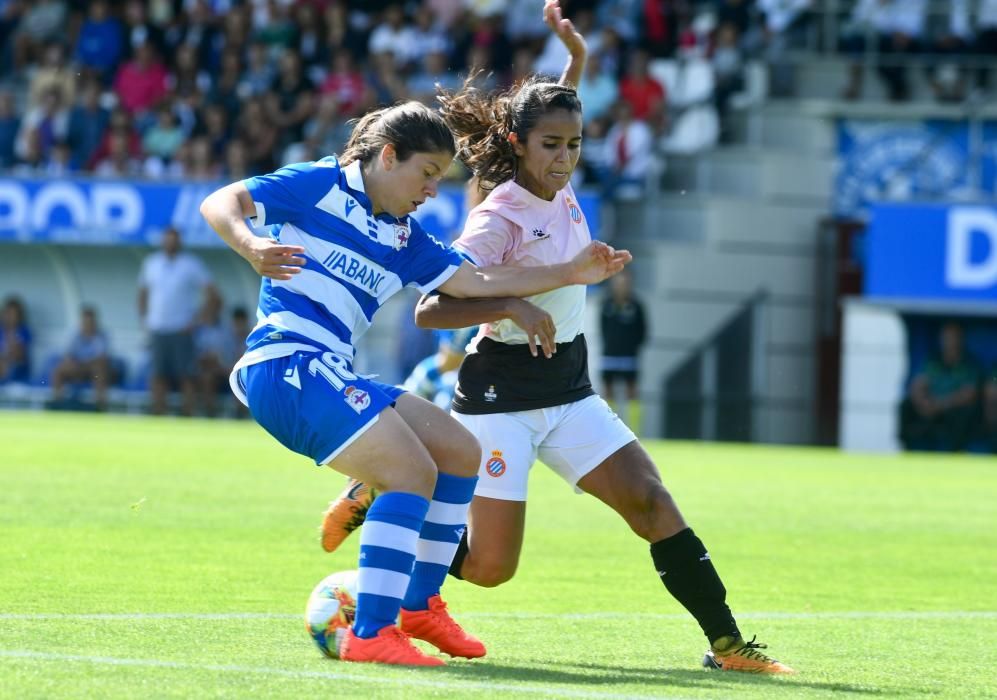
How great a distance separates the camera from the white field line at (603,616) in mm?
6656

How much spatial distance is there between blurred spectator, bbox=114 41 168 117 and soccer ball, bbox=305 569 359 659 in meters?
20.1

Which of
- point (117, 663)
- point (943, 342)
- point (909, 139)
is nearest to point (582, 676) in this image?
point (117, 663)

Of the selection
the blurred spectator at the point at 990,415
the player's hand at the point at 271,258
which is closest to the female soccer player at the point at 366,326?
the player's hand at the point at 271,258

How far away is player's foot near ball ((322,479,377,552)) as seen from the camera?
6.77 meters

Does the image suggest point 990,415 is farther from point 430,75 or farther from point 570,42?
point 570,42

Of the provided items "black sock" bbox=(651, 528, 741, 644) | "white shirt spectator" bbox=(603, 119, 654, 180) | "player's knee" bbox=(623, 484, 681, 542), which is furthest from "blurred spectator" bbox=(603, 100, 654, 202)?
"black sock" bbox=(651, 528, 741, 644)

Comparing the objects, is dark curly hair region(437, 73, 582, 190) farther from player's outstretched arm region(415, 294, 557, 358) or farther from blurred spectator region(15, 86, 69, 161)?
blurred spectator region(15, 86, 69, 161)

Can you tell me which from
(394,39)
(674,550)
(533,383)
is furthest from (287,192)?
(394,39)

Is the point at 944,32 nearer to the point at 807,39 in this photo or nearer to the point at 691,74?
the point at 807,39

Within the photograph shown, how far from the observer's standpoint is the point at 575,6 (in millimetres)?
24656

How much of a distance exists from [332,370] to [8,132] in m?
20.6

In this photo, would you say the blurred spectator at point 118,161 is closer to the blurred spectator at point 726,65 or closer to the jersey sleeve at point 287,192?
the blurred spectator at point 726,65

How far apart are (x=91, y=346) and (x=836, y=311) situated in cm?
990

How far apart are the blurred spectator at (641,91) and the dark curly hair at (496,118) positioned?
1619cm
